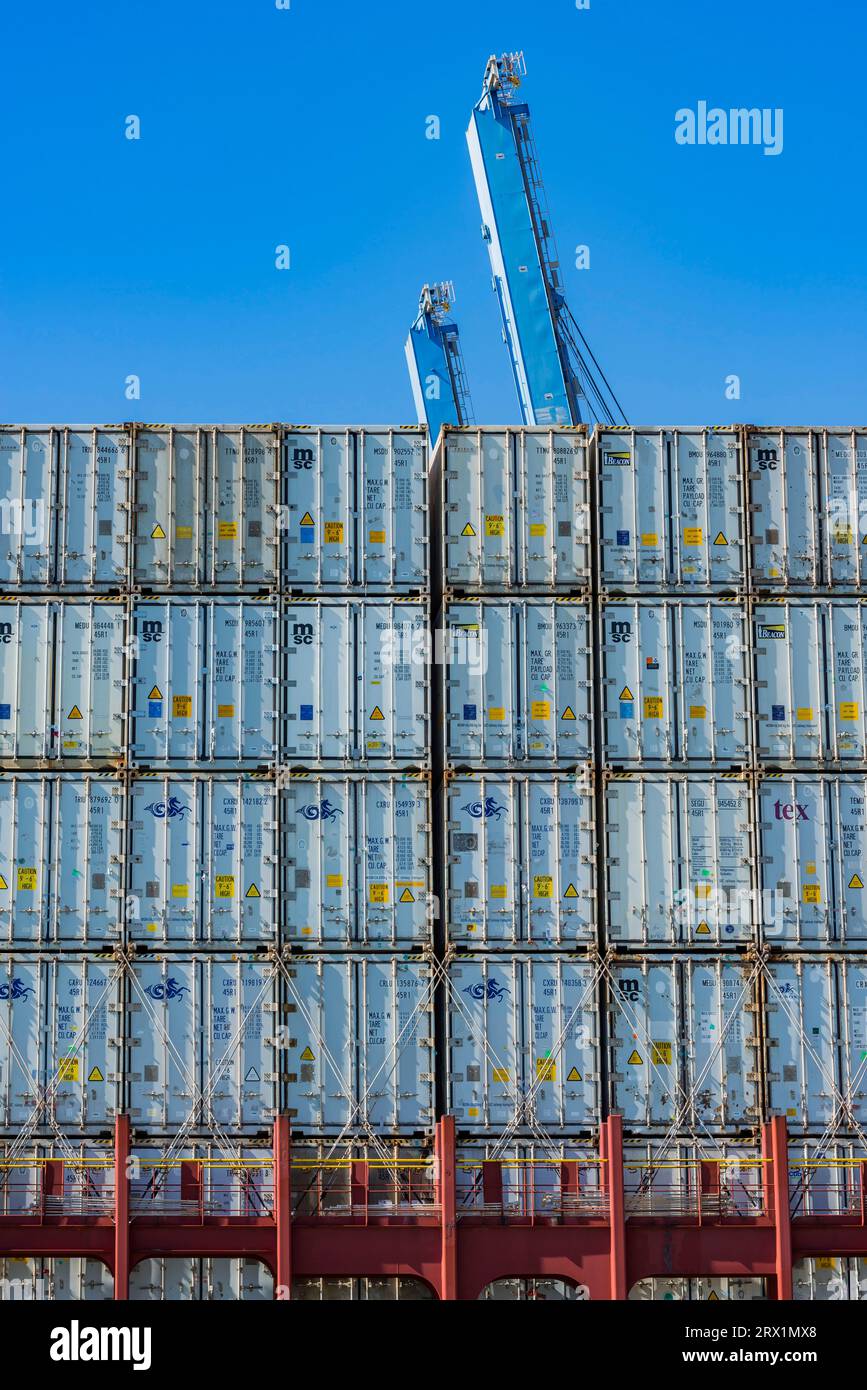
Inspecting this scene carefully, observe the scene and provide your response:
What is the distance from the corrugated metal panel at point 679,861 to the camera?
106 ft

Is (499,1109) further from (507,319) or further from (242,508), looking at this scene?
(507,319)

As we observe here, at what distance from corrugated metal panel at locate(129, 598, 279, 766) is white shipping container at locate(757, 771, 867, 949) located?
844cm

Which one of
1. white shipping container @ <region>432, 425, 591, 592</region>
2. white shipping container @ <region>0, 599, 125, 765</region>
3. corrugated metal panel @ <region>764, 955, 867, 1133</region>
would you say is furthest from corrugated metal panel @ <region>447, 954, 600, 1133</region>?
white shipping container @ <region>0, 599, 125, 765</region>

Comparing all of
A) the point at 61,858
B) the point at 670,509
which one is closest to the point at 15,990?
the point at 61,858

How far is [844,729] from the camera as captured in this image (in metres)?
33.1

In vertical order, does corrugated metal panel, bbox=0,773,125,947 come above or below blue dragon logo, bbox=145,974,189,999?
above

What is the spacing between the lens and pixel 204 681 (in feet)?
107

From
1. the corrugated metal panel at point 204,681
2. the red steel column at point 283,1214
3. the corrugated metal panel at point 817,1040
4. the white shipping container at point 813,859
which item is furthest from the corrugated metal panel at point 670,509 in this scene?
the red steel column at point 283,1214

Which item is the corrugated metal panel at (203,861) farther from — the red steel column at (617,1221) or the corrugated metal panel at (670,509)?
the corrugated metal panel at (670,509)

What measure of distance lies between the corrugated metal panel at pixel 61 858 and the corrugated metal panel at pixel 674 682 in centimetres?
841

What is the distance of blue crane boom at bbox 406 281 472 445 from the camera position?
216 ft

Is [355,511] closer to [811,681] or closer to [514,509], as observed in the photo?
Result: [514,509]

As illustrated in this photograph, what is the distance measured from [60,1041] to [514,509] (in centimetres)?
1162

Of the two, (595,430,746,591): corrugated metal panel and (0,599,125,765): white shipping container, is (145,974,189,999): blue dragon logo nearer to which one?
(0,599,125,765): white shipping container
